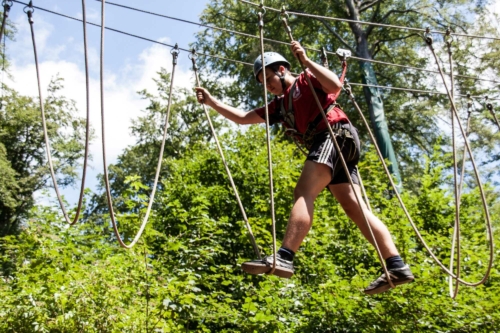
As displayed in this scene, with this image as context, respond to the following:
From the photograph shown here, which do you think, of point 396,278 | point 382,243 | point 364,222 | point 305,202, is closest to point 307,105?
point 305,202

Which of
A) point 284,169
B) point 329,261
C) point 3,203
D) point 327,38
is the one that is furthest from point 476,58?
point 3,203

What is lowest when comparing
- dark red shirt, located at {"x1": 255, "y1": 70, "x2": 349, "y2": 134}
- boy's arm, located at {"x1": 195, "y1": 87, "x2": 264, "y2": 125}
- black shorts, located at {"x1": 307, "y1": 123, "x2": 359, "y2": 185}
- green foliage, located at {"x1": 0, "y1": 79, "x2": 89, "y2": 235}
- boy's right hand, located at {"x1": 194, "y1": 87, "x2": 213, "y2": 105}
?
black shorts, located at {"x1": 307, "y1": 123, "x2": 359, "y2": 185}

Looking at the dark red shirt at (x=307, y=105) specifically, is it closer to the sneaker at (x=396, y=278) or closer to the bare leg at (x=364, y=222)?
the bare leg at (x=364, y=222)

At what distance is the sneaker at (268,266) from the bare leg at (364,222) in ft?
1.76

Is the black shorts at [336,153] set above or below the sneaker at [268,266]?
above

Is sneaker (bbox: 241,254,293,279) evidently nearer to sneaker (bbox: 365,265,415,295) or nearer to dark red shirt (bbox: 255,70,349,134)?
sneaker (bbox: 365,265,415,295)

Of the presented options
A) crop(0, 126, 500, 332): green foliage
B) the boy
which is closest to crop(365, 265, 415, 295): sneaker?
the boy

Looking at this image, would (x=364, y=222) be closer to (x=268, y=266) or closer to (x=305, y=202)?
(x=305, y=202)

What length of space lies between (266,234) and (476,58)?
32.5ft

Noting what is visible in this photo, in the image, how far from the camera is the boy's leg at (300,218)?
316cm

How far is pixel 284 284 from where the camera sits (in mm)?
6910

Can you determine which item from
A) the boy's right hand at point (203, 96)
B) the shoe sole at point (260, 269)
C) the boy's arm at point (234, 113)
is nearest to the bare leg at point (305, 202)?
the shoe sole at point (260, 269)

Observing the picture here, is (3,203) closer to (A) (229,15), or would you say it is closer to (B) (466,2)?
(A) (229,15)

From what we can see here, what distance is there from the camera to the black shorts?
134 inches
